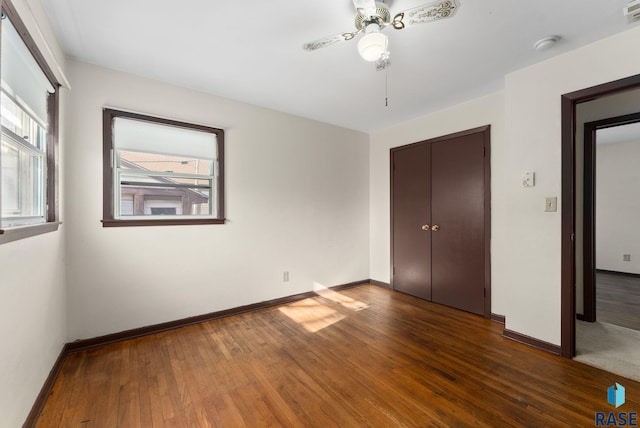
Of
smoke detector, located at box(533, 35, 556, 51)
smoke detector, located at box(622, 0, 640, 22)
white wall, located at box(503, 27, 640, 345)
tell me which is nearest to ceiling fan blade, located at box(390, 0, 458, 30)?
smoke detector, located at box(533, 35, 556, 51)

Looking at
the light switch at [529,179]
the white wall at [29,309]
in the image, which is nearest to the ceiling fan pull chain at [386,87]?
the light switch at [529,179]

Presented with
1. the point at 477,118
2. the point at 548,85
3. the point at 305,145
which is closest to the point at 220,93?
the point at 305,145

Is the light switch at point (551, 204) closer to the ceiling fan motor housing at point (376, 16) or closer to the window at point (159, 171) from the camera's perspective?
the ceiling fan motor housing at point (376, 16)

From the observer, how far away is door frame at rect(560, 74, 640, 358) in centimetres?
221

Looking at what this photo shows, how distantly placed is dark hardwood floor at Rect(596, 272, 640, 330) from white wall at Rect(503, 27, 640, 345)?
131 centimetres

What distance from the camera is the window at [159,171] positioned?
2.51 m

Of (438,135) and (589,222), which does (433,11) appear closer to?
(438,135)

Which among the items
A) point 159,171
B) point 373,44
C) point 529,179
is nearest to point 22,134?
point 159,171

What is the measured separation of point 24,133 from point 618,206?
828 centimetres

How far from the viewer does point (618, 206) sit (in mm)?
5156

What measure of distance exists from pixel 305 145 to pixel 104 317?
292cm

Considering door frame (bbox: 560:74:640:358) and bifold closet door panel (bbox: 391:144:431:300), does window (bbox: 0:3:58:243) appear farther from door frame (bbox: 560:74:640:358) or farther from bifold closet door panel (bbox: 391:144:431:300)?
bifold closet door panel (bbox: 391:144:431:300)

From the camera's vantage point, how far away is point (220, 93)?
9.93ft

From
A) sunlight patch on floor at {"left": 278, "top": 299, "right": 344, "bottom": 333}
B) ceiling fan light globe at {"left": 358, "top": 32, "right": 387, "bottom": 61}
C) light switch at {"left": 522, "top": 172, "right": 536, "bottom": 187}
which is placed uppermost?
ceiling fan light globe at {"left": 358, "top": 32, "right": 387, "bottom": 61}
